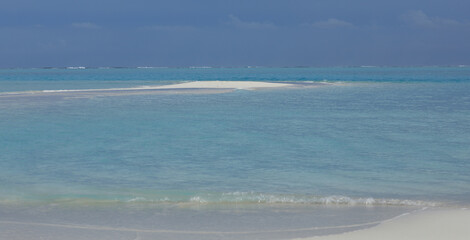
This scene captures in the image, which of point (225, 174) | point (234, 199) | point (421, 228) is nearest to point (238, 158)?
point (225, 174)

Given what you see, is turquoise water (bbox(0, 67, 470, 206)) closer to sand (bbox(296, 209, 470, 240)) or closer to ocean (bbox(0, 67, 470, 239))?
ocean (bbox(0, 67, 470, 239))

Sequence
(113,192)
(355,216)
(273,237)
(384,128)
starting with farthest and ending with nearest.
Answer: (384,128) → (113,192) → (355,216) → (273,237)

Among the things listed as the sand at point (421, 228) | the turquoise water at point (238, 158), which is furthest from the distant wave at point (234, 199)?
the sand at point (421, 228)

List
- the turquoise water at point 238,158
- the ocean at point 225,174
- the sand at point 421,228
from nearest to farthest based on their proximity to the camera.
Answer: the sand at point 421,228 < the ocean at point 225,174 < the turquoise water at point 238,158

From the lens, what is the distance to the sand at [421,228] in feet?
21.6

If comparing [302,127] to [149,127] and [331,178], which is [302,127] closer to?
[149,127]

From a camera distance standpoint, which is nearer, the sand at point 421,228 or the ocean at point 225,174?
the sand at point 421,228

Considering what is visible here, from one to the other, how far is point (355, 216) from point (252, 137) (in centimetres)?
725

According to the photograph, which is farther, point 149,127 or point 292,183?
point 149,127

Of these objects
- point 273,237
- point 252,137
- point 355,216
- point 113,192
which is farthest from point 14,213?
point 252,137

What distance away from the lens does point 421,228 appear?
6945mm

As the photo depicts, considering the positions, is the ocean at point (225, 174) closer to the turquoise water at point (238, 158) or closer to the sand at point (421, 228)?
the turquoise water at point (238, 158)

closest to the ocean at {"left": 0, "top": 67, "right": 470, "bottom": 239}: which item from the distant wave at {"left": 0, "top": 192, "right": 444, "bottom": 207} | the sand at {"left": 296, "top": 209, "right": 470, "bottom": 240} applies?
the distant wave at {"left": 0, "top": 192, "right": 444, "bottom": 207}

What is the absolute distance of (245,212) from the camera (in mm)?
7957
